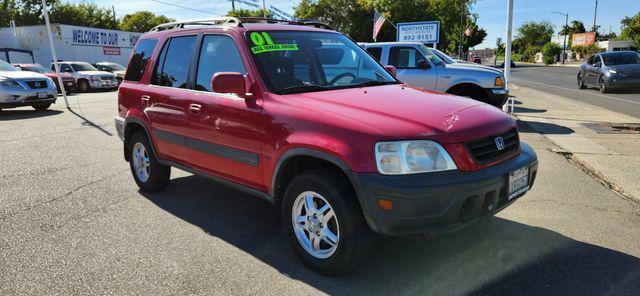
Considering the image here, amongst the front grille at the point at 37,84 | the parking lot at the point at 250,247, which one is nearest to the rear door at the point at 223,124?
the parking lot at the point at 250,247

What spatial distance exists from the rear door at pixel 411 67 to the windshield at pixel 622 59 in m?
11.7

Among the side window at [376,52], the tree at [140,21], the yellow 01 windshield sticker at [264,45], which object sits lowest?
the yellow 01 windshield sticker at [264,45]

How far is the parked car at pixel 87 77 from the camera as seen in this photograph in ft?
73.7

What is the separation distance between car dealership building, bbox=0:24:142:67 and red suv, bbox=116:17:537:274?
3478 cm

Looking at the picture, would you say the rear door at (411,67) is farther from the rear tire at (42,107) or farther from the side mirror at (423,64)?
the rear tire at (42,107)

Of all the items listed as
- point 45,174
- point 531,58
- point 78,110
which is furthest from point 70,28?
point 531,58

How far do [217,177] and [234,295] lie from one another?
4.52ft

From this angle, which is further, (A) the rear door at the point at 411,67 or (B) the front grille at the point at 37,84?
(B) the front grille at the point at 37,84

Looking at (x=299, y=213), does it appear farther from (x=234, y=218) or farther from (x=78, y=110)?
(x=78, y=110)

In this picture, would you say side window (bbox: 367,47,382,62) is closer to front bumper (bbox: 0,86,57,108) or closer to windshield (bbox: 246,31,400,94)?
windshield (bbox: 246,31,400,94)

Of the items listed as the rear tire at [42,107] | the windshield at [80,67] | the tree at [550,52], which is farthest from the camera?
the tree at [550,52]

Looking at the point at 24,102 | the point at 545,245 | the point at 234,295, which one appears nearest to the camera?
the point at 234,295

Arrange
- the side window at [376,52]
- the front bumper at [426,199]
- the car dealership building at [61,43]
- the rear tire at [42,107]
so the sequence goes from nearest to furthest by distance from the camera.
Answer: the front bumper at [426,199], the side window at [376,52], the rear tire at [42,107], the car dealership building at [61,43]

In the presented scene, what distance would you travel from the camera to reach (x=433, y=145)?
287 cm
